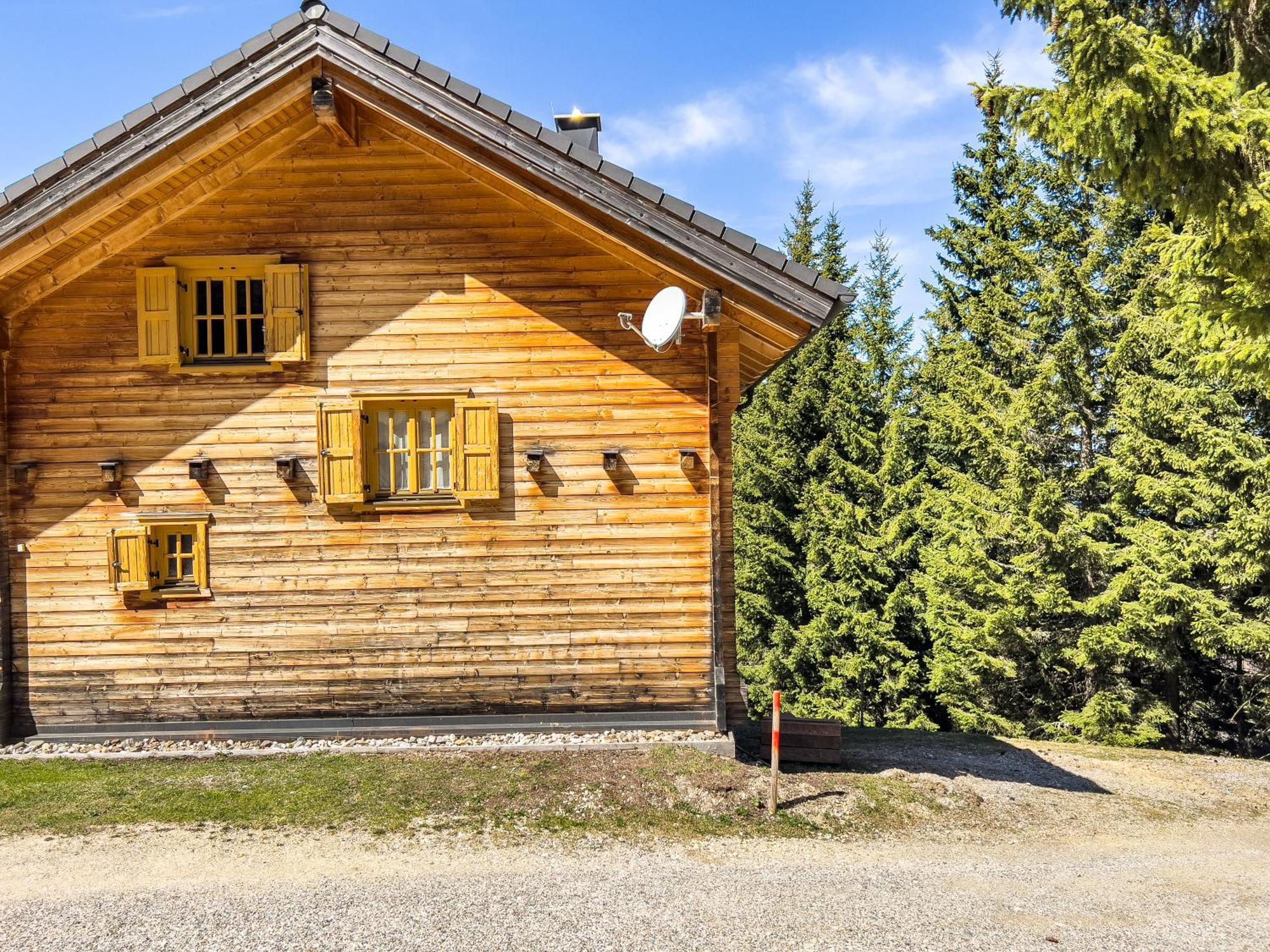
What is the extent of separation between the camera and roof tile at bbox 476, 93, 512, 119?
7.86 meters

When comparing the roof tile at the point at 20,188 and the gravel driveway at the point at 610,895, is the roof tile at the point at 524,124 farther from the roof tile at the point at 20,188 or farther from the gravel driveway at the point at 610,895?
the gravel driveway at the point at 610,895

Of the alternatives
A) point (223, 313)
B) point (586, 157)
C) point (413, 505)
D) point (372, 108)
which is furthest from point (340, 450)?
point (586, 157)

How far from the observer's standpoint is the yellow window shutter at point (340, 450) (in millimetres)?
8508

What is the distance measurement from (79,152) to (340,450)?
3.80 meters

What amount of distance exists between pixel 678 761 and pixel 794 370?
55.3 ft

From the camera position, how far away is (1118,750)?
34.7ft

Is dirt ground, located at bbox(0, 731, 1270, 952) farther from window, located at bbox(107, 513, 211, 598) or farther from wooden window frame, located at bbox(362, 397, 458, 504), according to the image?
wooden window frame, located at bbox(362, 397, 458, 504)

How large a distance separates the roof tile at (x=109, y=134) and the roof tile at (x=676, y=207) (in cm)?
538

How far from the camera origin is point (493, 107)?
7867 mm

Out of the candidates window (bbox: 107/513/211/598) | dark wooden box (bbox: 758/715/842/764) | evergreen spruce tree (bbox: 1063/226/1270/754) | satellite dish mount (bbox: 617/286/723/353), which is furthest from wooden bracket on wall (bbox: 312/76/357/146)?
evergreen spruce tree (bbox: 1063/226/1270/754)

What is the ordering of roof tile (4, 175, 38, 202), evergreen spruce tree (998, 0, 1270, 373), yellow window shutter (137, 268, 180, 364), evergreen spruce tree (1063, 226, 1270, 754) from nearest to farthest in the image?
evergreen spruce tree (998, 0, 1270, 373)
roof tile (4, 175, 38, 202)
yellow window shutter (137, 268, 180, 364)
evergreen spruce tree (1063, 226, 1270, 754)

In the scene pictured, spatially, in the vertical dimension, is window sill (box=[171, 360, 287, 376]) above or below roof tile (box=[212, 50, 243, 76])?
below

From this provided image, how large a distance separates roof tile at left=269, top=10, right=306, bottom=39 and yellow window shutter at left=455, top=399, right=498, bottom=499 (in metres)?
4.04

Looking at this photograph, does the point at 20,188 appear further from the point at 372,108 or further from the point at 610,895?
the point at 610,895
